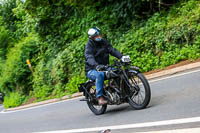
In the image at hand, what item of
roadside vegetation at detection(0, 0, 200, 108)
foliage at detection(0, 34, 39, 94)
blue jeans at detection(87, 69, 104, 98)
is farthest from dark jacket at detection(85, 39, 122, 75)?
foliage at detection(0, 34, 39, 94)

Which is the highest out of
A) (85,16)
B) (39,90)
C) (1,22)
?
(1,22)

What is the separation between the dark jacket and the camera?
5348 mm

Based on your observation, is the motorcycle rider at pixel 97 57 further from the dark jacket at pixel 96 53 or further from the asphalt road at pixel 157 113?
the asphalt road at pixel 157 113

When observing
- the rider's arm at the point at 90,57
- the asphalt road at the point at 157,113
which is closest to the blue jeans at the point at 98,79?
the rider's arm at the point at 90,57

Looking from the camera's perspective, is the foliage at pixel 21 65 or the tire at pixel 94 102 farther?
the foliage at pixel 21 65

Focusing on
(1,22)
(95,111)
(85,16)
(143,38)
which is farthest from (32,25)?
(95,111)

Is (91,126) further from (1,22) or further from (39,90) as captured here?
(1,22)

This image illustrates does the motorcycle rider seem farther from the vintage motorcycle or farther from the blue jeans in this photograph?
the vintage motorcycle

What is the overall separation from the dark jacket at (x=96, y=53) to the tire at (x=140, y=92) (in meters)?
0.77

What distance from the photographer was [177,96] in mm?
5371

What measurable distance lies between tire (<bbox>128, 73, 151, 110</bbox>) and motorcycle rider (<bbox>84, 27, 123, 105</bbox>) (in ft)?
2.00

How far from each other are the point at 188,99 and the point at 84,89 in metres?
2.39

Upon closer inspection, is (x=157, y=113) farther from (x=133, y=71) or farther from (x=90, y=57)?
(x=90, y=57)

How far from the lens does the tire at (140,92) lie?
4809 millimetres
